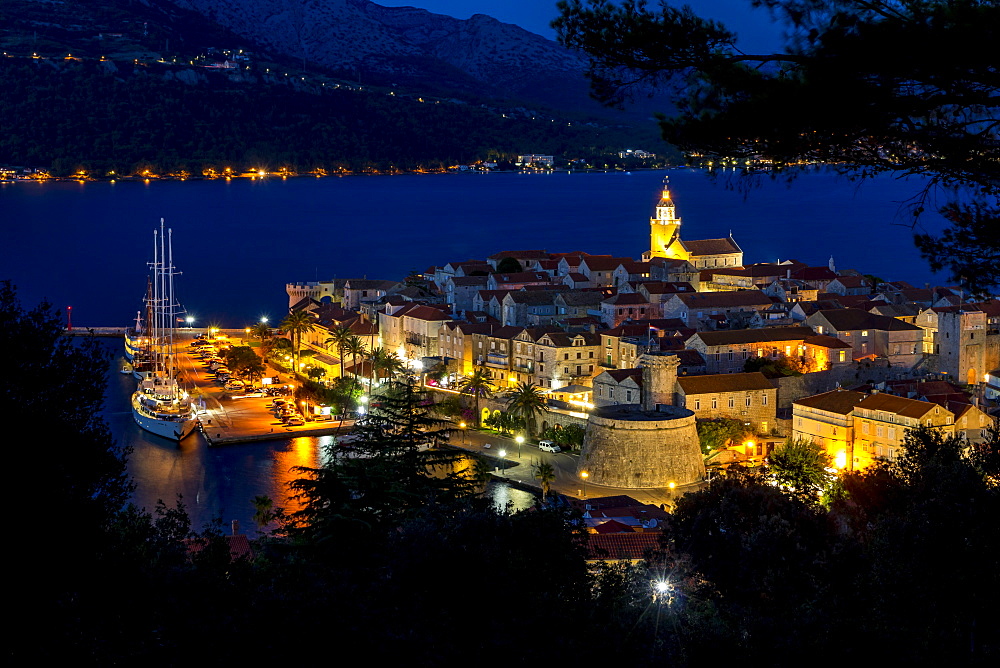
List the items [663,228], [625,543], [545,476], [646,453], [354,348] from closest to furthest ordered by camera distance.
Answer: [625,543] < [646,453] < [545,476] < [354,348] < [663,228]

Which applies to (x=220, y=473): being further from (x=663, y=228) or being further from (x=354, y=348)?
(x=663, y=228)

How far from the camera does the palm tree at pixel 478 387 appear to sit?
30797mm

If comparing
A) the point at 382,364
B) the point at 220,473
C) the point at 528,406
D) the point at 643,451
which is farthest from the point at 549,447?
the point at 382,364

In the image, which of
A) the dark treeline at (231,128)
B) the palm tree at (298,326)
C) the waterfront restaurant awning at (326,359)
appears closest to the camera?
the waterfront restaurant awning at (326,359)

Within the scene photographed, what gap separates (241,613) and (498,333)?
25.1 metres

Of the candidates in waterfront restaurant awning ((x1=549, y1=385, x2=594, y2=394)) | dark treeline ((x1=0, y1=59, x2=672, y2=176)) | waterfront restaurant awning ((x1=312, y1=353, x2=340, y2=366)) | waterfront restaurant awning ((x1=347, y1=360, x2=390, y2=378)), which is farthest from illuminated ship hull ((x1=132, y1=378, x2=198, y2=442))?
dark treeline ((x1=0, y1=59, x2=672, y2=176))

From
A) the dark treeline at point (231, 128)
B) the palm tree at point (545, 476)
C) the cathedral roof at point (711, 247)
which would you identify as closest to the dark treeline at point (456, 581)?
the palm tree at point (545, 476)

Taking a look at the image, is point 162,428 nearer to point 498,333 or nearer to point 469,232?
point 498,333

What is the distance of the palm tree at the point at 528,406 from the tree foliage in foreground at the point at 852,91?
62.9ft

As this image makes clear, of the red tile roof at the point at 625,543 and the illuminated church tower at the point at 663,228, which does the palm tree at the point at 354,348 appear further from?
the red tile roof at the point at 625,543

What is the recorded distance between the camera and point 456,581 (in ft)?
30.0

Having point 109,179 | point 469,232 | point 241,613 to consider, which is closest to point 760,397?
point 241,613

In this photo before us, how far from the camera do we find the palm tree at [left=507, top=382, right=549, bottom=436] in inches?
1088

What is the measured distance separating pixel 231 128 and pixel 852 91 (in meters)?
147
